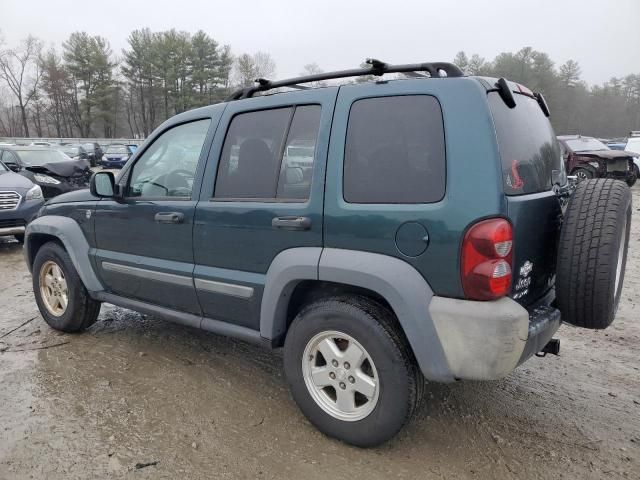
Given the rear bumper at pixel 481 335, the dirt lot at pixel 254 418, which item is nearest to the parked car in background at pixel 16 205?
the dirt lot at pixel 254 418

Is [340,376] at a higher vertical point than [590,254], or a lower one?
lower

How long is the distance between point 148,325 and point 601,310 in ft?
12.1

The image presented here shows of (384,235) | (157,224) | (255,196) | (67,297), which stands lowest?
(67,297)

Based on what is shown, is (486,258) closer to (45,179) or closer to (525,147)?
(525,147)

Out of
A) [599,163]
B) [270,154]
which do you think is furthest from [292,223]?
[599,163]

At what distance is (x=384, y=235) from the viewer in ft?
7.73

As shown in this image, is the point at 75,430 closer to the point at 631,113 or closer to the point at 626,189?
the point at 626,189

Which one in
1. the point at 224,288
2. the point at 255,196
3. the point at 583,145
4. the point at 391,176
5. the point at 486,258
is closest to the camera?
the point at 486,258

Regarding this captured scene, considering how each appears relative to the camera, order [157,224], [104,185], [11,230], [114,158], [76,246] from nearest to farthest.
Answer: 1. [157,224]
2. [104,185]
3. [76,246]
4. [11,230]
5. [114,158]

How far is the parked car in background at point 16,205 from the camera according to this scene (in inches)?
304

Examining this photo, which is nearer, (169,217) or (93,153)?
(169,217)

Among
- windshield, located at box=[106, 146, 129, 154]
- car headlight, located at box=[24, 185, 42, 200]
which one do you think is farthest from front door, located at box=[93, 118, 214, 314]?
windshield, located at box=[106, 146, 129, 154]

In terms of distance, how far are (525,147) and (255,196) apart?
152 cm

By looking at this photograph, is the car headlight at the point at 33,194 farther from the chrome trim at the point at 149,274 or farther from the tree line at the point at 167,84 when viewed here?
the tree line at the point at 167,84
